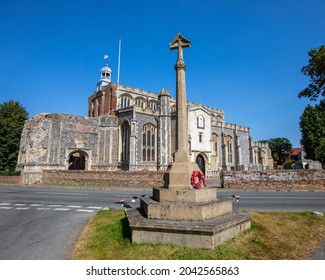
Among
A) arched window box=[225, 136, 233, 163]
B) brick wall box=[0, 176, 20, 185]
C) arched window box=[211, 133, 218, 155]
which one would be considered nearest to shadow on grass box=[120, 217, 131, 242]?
brick wall box=[0, 176, 20, 185]

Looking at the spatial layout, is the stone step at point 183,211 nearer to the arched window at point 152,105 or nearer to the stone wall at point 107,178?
the stone wall at point 107,178

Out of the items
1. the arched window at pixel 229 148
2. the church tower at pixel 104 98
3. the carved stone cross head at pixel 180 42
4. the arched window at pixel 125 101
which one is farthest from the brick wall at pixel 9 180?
the arched window at pixel 229 148

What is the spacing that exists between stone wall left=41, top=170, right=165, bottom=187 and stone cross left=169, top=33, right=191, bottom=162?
13.5m

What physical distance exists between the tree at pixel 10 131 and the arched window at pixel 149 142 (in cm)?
2089

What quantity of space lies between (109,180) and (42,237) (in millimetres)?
15874

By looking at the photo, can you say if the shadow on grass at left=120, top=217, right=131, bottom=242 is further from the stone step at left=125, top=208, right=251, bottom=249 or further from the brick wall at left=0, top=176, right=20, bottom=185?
the brick wall at left=0, top=176, right=20, bottom=185

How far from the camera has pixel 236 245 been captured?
465 cm

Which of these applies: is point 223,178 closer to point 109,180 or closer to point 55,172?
point 109,180

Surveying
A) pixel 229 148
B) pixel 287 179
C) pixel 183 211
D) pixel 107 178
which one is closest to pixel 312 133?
pixel 229 148

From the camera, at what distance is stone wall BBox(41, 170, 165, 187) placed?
67.5 feet

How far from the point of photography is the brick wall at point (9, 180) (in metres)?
25.8

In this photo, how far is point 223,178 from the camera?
18531mm

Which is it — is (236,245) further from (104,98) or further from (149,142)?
(104,98)

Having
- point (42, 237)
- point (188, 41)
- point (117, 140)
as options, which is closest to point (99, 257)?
point (42, 237)
